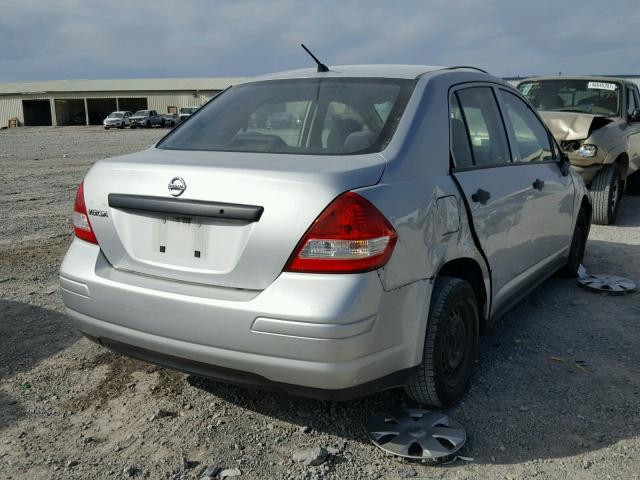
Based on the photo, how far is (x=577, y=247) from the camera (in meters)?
5.46

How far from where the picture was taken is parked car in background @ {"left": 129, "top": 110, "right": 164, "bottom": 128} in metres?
45.5

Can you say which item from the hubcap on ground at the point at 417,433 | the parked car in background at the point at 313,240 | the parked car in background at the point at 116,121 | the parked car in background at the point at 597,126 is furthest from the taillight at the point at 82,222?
the parked car in background at the point at 116,121

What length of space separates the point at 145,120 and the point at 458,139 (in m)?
45.3

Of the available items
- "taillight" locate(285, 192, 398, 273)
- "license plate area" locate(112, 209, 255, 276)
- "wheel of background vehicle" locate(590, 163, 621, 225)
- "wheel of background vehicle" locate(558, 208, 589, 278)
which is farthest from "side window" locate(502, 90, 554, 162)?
"wheel of background vehicle" locate(590, 163, 621, 225)

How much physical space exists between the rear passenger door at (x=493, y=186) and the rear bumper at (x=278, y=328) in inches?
28.9

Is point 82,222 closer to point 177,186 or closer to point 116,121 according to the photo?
point 177,186

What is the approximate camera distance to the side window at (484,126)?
3.45 meters

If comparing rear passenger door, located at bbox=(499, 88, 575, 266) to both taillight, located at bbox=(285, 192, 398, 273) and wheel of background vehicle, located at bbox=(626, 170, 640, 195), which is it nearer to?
taillight, located at bbox=(285, 192, 398, 273)

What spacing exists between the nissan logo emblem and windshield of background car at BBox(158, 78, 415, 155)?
0.49 metres

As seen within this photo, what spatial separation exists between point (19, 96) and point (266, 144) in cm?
6446

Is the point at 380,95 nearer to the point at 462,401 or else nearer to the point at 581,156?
the point at 462,401

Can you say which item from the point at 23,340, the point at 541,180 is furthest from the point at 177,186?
the point at 541,180

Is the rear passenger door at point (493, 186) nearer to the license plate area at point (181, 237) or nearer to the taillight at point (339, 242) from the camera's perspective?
the taillight at point (339, 242)

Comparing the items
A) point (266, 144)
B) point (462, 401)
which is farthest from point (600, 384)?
point (266, 144)
